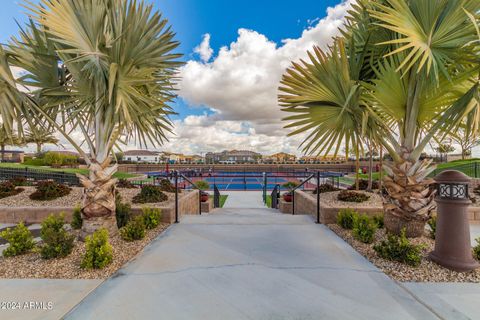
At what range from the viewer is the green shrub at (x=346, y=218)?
4574 mm

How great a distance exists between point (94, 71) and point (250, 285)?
3783mm

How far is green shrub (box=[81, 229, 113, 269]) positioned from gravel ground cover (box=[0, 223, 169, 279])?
76 mm

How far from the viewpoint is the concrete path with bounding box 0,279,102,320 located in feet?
7.20

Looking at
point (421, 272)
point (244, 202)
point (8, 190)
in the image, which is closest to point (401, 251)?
point (421, 272)

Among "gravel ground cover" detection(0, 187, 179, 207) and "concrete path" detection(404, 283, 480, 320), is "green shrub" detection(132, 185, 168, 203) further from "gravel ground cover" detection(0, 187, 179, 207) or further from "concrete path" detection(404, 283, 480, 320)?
"concrete path" detection(404, 283, 480, 320)

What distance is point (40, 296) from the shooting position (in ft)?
8.09

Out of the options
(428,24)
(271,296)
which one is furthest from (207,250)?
(428,24)

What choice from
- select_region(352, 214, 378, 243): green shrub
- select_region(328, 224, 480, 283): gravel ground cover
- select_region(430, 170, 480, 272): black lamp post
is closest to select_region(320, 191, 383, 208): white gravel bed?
select_region(352, 214, 378, 243): green shrub

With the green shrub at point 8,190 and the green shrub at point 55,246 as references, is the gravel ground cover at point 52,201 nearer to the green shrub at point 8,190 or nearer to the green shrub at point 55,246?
the green shrub at point 8,190

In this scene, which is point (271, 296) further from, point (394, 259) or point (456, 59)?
point (456, 59)

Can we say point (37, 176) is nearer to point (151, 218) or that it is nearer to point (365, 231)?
point (151, 218)

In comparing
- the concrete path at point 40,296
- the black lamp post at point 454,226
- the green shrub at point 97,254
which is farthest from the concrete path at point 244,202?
the concrete path at point 40,296

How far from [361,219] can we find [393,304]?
2.08 m

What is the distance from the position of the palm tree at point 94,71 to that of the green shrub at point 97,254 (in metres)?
0.82
